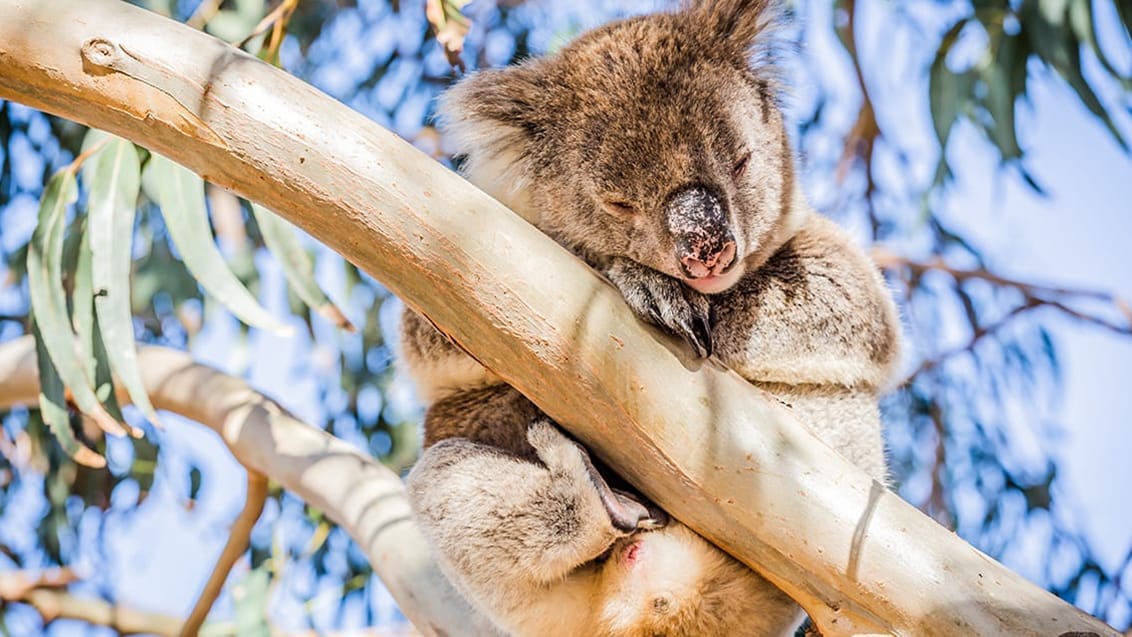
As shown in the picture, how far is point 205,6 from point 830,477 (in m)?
2.53

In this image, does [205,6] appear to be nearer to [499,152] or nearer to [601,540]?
[499,152]

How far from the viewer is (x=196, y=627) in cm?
301

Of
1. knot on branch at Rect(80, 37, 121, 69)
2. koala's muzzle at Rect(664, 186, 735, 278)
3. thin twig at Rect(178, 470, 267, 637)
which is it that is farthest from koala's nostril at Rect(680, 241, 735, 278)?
thin twig at Rect(178, 470, 267, 637)

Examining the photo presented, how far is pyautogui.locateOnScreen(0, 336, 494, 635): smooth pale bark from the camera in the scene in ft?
7.78

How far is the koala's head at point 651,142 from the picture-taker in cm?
175

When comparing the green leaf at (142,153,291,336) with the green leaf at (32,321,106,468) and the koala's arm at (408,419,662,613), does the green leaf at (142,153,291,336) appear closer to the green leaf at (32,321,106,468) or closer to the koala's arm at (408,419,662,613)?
the green leaf at (32,321,106,468)

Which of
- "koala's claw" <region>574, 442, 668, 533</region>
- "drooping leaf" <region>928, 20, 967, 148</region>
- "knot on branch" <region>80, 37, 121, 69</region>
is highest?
"knot on branch" <region>80, 37, 121, 69</region>

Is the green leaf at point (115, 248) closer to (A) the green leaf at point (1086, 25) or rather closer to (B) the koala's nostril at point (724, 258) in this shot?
(B) the koala's nostril at point (724, 258)

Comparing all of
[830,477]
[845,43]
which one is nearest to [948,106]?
[845,43]

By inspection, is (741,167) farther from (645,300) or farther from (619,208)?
(645,300)

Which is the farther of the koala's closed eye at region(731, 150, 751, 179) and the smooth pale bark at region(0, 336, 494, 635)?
the smooth pale bark at region(0, 336, 494, 635)

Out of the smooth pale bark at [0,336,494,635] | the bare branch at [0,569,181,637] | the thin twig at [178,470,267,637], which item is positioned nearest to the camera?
the smooth pale bark at [0,336,494,635]

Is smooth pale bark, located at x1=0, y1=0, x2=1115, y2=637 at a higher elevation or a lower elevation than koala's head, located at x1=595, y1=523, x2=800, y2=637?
higher

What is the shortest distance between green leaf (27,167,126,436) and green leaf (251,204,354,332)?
0.42 metres
